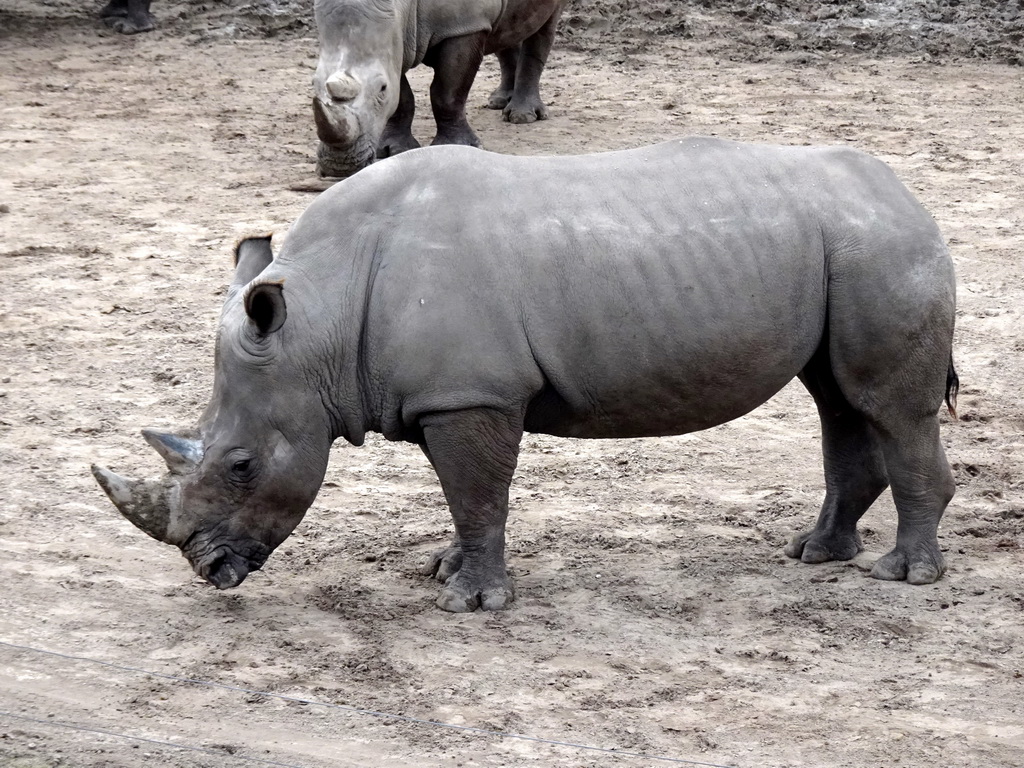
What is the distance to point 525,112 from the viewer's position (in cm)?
1252

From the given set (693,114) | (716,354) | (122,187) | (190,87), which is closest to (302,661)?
(716,354)

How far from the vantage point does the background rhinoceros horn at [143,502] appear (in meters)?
5.27

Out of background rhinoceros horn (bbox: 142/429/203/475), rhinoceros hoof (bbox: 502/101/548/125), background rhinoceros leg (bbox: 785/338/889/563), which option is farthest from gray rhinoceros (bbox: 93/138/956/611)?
rhinoceros hoof (bbox: 502/101/548/125)

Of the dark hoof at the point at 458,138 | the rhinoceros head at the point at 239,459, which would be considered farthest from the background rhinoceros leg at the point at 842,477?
the dark hoof at the point at 458,138

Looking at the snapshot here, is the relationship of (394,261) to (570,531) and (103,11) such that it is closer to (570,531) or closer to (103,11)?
(570,531)

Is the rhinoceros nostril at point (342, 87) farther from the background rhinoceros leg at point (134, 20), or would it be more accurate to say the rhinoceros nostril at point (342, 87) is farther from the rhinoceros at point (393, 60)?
the background rhinoceros leg at point (134, 20)

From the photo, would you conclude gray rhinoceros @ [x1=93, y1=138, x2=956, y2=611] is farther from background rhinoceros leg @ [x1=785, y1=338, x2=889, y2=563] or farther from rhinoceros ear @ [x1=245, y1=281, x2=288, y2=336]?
background rhinoceros leg @ [x1=785, y1=338, x2=889, y2=563]

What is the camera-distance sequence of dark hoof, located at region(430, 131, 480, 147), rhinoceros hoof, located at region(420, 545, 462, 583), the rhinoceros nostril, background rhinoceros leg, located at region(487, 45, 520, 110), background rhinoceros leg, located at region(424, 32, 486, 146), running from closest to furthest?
1. rhinoceros hoof, located at region(420, 545, 462, 583)
2. the rhinoceros nostril
3. background rhinoceros leg, located at region(424, 32, 486, 146)
4. dark hoof, located at region(430, 131, 480, 147)
5. background rhinoceros leg, located at region(487, 45, 520, 110)

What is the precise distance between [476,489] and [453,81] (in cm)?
627

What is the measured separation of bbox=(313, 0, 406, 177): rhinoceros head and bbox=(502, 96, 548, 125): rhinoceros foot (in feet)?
7.18

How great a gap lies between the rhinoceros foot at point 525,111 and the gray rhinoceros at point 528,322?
7.03m

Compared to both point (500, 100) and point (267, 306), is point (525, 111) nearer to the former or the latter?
point (500, 100)

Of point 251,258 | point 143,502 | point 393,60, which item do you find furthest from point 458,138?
point 143,502

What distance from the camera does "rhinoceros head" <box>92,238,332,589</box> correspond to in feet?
17.3
